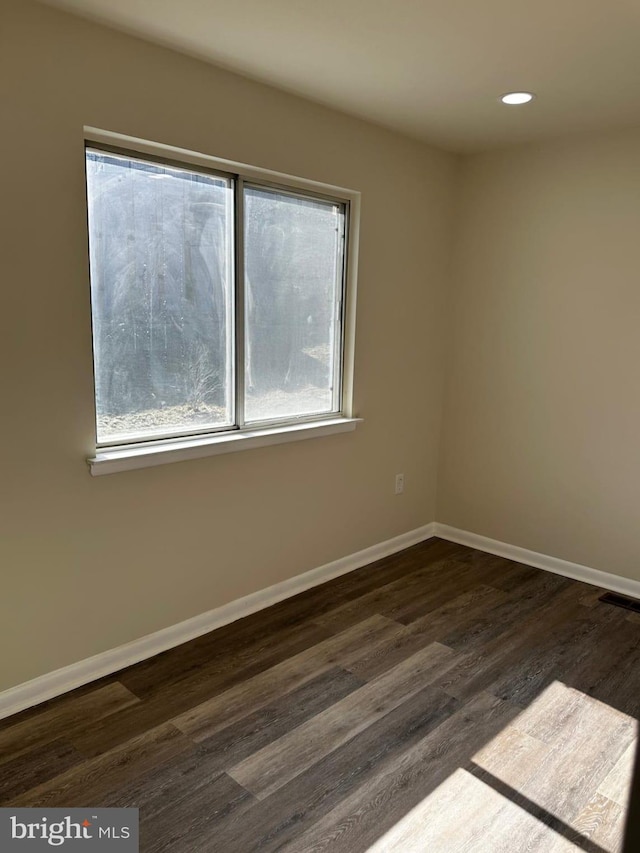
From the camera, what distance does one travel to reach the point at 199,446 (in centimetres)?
264

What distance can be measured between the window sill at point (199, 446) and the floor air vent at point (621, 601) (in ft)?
5.38

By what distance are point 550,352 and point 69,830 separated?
10.1ft

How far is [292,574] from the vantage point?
10.6 ft

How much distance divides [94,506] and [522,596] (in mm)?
2210

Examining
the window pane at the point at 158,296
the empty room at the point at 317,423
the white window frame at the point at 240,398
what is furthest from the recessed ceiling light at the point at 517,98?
the window pane at the point at 158,296

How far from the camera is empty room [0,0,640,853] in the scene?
1981 millimetres

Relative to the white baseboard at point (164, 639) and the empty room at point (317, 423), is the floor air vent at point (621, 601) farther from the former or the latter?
the white baseboard at point (164, 639)

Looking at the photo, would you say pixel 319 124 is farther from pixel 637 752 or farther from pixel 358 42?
pixel 637 752

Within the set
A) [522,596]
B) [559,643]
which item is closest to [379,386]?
[522,596]

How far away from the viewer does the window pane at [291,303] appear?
2885 mm

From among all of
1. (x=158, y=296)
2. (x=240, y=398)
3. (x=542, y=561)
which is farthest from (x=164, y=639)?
(x=542, y=561)

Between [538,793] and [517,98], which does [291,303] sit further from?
[538,793]

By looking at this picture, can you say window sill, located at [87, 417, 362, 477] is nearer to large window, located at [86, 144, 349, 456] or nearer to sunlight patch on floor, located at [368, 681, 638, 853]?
large window, located at [86, 144, 349, 456]

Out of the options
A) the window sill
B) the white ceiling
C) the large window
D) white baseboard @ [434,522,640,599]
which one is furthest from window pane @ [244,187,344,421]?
white baseboard @ [434,522,640,599]
